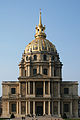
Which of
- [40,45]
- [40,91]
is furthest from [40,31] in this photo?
[40,91]

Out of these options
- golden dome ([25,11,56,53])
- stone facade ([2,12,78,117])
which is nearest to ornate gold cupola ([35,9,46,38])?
golden dome ([25,11,56,53])

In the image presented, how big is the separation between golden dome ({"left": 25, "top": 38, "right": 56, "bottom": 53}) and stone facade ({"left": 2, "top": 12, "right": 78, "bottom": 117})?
3.33 ft

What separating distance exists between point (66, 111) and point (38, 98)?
32.9 feet

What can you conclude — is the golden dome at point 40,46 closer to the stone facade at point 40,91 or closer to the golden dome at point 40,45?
the golden dome at point 40,45

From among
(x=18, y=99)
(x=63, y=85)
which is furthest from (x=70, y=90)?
(x=18, y=99)

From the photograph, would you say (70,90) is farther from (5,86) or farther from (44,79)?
(5,86)

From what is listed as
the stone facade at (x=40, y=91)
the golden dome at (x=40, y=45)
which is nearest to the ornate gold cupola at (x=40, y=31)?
the golden dome at (x=40, y=45)

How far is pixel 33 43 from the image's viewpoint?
111m

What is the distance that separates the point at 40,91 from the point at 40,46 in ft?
52.2

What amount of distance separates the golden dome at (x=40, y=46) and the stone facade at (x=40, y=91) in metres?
1.02

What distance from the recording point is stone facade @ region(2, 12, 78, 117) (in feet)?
326

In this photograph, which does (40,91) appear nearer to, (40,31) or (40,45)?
(40,45)

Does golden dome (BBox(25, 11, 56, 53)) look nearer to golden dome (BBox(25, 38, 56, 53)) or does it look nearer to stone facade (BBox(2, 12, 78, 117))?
golden dome (BBox(25, 38, 56, 53))

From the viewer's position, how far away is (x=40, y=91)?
334 feet
